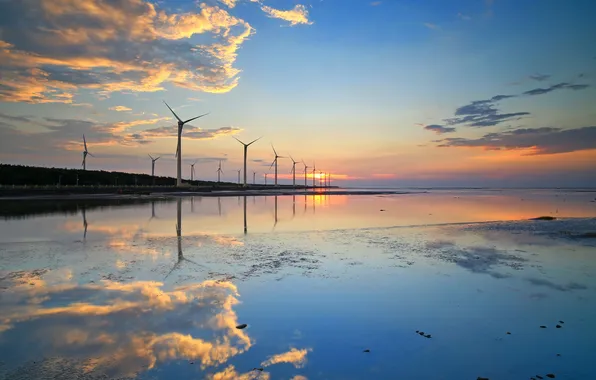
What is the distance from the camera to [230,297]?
1022 centimetres

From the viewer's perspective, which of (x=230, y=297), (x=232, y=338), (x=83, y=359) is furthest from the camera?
(x=230, y=297)

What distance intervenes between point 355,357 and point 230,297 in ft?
14.9

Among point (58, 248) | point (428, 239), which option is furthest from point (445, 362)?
point (58, 248)

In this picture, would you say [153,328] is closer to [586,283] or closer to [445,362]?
[445,362]

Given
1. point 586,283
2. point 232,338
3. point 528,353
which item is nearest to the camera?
point 528,353

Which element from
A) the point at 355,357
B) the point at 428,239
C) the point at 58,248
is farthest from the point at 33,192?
the point at 355,357

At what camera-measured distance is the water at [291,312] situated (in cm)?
650

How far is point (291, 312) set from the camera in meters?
9.15

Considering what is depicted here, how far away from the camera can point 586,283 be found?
1219cm

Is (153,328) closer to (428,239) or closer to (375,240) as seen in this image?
(375,240)

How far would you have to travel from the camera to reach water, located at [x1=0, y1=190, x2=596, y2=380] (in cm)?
650

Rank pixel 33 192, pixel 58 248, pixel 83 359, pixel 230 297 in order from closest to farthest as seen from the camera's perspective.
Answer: pixel 83 359
pixel 230 297
pixel 58 248
pixel 33 192

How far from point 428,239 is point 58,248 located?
2023 cm

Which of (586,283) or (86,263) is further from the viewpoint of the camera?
(86,263)
